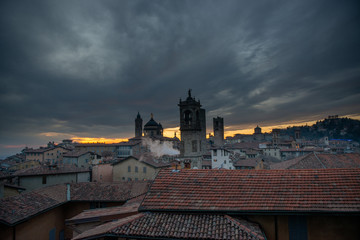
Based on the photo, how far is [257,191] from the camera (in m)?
9.77

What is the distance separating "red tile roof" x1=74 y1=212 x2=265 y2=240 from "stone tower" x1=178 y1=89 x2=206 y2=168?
27789 mm

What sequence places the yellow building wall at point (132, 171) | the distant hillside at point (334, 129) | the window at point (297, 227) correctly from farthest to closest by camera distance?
the distant hillside at point (334, 129), the yellow building wall at point (132, 171), the window at point (297, 227)

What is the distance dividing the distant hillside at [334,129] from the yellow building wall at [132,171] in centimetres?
15857

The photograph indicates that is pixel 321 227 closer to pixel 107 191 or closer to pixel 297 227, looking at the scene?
pixel 297 227

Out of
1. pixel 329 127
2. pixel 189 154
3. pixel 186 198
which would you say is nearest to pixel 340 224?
pixel 186 198

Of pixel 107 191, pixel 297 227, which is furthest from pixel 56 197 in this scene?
pixel 297 227

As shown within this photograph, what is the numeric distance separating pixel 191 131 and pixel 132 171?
39.9ft

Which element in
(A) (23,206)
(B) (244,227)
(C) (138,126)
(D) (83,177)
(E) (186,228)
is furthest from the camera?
(C) (138,126)

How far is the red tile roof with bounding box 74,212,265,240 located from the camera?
7738mm

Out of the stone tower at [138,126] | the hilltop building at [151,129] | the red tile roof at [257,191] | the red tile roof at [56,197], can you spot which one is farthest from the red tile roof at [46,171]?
the stone tower at [138,126]

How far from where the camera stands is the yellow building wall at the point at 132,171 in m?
32.9

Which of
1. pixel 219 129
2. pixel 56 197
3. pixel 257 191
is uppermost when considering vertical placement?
pixel 219 129

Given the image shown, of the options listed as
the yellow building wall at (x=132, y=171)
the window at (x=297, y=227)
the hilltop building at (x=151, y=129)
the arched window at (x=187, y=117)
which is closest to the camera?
the window at (x=297, y=227)

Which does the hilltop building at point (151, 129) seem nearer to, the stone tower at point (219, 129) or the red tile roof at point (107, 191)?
the stone tower at point (219, 129)
